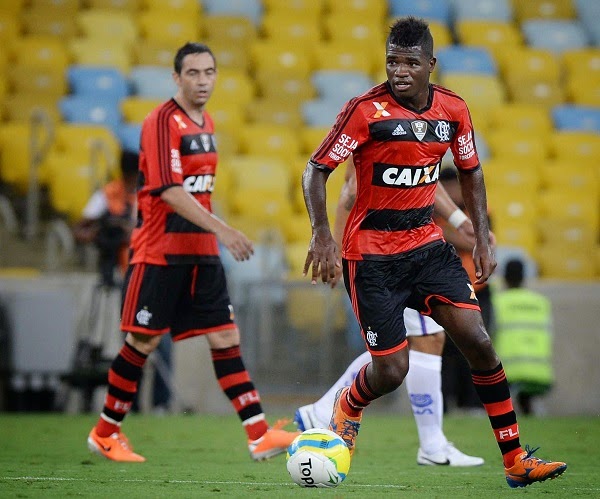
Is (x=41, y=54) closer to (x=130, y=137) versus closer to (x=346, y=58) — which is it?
(x=130, y=137)

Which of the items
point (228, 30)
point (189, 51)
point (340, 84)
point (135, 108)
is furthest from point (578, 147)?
point (189, 51)

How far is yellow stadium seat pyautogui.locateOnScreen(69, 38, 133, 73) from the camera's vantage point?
16812 millimetres

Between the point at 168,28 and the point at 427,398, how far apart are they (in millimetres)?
10855

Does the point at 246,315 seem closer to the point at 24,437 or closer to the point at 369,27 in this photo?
the point at 24,437

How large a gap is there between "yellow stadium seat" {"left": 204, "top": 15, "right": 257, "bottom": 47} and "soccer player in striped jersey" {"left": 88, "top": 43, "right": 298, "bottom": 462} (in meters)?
9.84

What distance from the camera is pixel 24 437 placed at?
951 centimetres

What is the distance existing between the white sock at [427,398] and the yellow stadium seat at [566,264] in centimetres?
724

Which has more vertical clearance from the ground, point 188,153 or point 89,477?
point 188,153

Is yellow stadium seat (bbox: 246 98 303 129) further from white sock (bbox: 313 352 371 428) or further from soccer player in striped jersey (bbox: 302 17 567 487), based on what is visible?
soccer player in striped jersey (bbox: 302 17 567 487)

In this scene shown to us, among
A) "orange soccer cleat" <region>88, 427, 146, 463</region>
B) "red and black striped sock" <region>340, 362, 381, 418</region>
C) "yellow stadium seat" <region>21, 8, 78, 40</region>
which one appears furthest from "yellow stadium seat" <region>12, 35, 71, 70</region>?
"red and black striped sock" <region>340, 362, 381, 418</region>

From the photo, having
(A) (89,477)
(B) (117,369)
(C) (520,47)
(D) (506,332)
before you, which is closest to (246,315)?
(D) (506,332)

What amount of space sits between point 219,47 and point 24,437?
29.7 feet

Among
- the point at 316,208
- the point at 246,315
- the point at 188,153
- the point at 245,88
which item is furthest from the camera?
the point at 245,88

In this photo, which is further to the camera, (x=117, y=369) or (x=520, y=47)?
(x=520, y=47)
